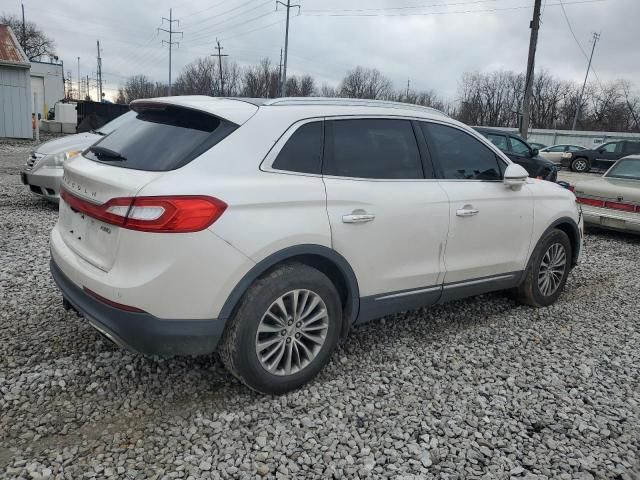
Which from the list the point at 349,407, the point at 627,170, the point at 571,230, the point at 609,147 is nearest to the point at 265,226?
the point at 349,407

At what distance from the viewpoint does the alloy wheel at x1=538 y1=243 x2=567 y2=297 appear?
4.86m

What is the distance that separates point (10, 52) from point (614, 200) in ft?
69.8

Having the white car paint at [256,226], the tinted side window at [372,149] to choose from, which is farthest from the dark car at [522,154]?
the tinted side window at [372,149]

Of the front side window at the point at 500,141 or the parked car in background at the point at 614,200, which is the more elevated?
the front side window at the point at 500,141

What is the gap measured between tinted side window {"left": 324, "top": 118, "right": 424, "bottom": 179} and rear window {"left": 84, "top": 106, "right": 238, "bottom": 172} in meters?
0.71

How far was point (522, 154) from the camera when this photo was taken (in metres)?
14.2

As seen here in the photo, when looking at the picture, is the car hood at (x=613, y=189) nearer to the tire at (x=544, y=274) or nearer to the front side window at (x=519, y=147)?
the tire at (x=544, y=274)

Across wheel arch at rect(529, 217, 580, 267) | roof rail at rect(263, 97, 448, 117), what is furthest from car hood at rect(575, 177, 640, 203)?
roof rail at rect(263, 97, 448, 117)

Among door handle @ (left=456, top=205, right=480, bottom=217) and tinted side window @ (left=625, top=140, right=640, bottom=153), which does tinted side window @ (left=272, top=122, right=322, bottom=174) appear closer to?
door handle @ (left=456, top=205, right=480, bottom=217)

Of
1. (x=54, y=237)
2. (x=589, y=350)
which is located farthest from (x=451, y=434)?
(x=54, y=237)

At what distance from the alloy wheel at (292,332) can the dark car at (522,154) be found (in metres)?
12.0

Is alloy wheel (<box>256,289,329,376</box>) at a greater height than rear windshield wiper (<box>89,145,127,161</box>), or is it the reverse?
rear windshield wiper (<box>89,145,127,161</box>)

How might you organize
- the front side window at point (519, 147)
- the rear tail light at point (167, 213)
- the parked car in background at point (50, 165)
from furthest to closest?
the front side window at point (519, 147) → the parked car in background at point (50, 165) → the rear tail light at point (167, 213)

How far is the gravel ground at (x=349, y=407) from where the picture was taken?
258cm
